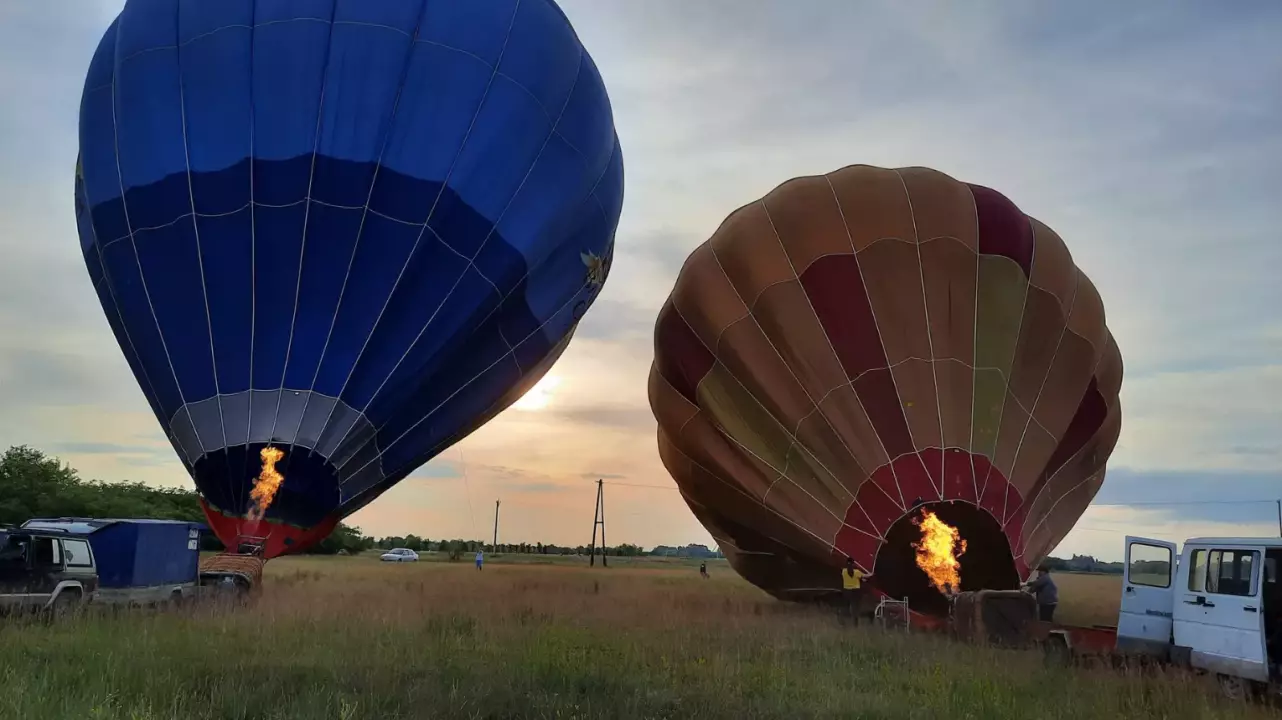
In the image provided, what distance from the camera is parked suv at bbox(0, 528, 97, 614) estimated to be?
8.82 m

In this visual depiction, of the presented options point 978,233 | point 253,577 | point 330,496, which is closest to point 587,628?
point 330,496

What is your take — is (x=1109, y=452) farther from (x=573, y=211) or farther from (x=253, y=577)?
(x=253, y=577)

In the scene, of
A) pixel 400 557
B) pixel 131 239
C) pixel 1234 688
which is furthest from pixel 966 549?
pixel 400 557

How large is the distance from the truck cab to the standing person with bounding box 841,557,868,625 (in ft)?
8.63

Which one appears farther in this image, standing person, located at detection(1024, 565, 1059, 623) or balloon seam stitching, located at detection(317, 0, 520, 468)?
standing person, located at detection(1024, 565, 1059, 623)

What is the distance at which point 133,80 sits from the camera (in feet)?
33.9

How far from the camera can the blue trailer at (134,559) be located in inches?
414

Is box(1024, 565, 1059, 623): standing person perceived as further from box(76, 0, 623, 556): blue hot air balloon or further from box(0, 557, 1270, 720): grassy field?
box(76, 0, 623, 556): blue hot air balloon

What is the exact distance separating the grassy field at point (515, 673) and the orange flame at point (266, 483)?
1.01m

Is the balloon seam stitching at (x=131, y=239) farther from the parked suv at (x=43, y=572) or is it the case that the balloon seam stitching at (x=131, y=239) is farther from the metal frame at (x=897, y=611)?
the metal frame at (x=897, y=611)

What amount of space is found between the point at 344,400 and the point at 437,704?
16.8 ft

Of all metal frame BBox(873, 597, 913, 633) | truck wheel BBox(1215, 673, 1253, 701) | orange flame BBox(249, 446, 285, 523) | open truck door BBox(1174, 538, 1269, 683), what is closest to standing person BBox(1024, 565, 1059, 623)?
metal frame BBox(873, 597, 913, 633)

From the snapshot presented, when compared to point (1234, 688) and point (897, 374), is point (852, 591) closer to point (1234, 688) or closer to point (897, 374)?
point (897, 374)

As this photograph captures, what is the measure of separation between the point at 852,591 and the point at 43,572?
8736 millimetres
